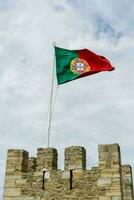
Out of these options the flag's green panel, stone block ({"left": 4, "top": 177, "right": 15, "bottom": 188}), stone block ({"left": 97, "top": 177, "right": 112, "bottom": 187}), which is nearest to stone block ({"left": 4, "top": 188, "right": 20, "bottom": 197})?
stone block ({"left": 4, "top": 177, "right": 15, "bottom": 188})

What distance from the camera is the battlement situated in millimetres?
11680

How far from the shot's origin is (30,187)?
12172mm

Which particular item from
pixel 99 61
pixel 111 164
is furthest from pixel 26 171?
pixel 99 61

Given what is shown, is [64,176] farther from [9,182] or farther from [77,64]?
[77,64]

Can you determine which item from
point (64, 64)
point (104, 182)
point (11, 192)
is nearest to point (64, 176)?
point (104, 182)

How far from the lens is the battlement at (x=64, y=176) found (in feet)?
38.3

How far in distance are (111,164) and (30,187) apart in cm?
233

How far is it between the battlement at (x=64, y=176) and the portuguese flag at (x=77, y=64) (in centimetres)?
281

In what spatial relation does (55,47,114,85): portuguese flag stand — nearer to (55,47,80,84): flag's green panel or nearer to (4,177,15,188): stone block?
(55,47,80,84): flag's green panel

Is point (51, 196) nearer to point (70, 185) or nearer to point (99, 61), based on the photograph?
point (70, 185)

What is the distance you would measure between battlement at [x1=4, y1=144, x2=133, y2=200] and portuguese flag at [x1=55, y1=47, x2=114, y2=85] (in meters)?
2.81

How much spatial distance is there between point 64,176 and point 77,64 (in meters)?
4.09

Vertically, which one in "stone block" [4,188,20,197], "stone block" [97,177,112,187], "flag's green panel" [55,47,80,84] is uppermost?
"flag's green panel" [55,47,80,84]

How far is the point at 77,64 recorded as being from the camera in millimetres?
14492
